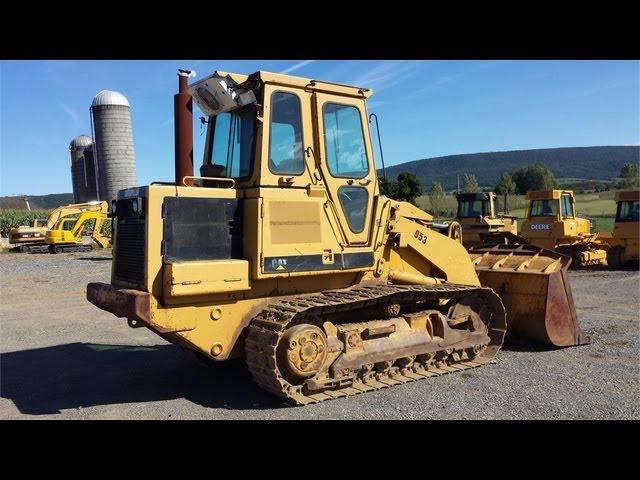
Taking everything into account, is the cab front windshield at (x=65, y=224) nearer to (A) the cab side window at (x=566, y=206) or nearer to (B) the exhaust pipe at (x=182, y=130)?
(A) the cab side window at (x=566, y=206)

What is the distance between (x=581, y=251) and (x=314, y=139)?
16.0 metres

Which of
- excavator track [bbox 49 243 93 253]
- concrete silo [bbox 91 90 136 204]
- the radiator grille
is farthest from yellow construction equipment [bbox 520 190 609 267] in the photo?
concrete silo [bbox 91 90 136 204]

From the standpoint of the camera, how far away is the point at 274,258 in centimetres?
577

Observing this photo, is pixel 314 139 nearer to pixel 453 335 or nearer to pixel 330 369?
pixel 330 369

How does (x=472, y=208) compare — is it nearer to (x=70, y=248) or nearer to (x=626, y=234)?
(x=626, y=234)

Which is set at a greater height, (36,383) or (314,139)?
(314,139)

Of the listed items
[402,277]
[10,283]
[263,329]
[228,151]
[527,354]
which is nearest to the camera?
[263,329]

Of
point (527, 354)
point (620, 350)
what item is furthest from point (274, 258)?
point (620, 350)

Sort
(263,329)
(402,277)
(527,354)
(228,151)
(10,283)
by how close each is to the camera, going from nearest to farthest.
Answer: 1. (263,329)
2. (228,151)
3. (402,277)
4. (527,354)
5. (10,283)

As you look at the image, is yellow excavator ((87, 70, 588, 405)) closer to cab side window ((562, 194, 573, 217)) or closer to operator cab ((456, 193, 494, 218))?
operator cab ((456, 193, 494, 218))

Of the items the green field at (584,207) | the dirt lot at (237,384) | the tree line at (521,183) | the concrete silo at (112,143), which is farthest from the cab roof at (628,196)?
the tree line at (521,183)

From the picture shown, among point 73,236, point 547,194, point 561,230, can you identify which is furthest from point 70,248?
point 561,230

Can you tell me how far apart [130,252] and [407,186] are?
2230 centimetres

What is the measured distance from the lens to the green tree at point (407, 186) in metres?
26.3
